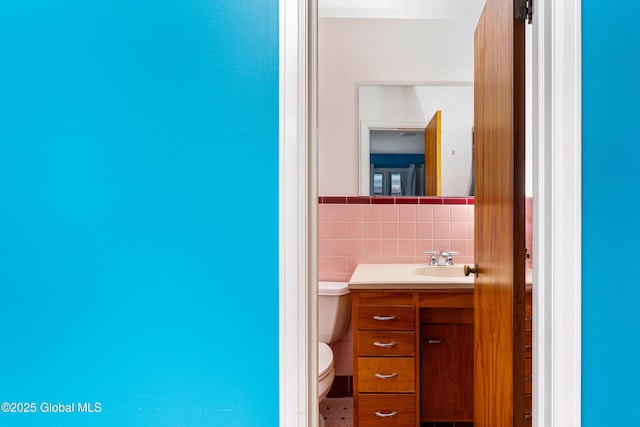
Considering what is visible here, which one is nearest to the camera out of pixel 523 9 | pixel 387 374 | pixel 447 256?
pixel 523 9

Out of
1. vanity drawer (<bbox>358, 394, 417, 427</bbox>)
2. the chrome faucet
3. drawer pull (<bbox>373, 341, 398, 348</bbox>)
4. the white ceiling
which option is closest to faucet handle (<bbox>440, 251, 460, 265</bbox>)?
the chrome faucet

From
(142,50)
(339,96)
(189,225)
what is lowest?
(189,225)

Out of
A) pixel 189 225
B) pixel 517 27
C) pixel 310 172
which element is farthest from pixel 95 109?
pixel 517 27

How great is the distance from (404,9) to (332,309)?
71.5 inches

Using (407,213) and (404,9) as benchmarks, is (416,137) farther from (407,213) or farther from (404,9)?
(404,9)

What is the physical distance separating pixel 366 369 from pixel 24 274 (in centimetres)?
152

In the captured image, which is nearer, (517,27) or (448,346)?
(517,27)

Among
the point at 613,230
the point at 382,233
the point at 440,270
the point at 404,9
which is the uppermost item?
the point at 404,9

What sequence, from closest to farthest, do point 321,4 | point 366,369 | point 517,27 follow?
point 517,27
point 366,369
point 321,4

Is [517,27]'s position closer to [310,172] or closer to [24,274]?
[310,172]

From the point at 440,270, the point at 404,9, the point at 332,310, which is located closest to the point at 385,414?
the point at 332,310

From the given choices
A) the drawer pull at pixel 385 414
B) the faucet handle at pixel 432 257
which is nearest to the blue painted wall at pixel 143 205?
the drawer pull at pixel 385 414

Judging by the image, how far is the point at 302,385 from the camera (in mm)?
986

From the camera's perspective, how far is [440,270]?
2492 mm
